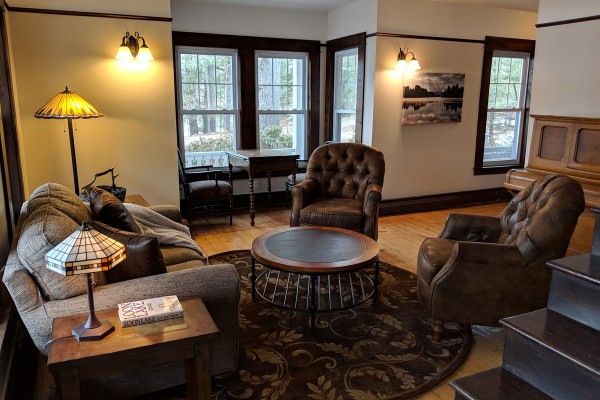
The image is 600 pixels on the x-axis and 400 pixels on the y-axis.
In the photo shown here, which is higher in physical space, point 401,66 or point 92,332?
point 401,66

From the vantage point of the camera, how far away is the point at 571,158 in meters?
4.15

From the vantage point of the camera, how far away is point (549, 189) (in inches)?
103

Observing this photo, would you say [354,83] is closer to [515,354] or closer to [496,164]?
[496,164]

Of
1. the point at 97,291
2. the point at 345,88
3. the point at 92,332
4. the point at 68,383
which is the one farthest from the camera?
the point at 345,88

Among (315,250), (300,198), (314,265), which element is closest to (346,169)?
(300,198)

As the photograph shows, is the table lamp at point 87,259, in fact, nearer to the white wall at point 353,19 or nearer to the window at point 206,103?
the window at point 206,103

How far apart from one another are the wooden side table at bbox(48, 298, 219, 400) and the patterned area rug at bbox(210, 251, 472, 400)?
606 millimetres

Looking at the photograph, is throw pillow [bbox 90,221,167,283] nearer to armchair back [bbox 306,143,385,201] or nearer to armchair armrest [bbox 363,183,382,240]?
armchair armrest [bbox 363,183,382,240]

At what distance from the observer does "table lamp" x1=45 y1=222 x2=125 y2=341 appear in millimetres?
1545

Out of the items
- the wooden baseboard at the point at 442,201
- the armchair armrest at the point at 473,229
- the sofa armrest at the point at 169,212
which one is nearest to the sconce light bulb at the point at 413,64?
the wooden baseboard at the point at 442,201

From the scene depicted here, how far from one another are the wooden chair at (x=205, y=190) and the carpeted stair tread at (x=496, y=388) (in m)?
3.78

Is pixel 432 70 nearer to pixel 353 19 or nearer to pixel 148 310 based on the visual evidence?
pixel 353 19

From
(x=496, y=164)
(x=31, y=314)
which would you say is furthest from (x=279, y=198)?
(x=31, y=314)

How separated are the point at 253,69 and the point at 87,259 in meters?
4.74
